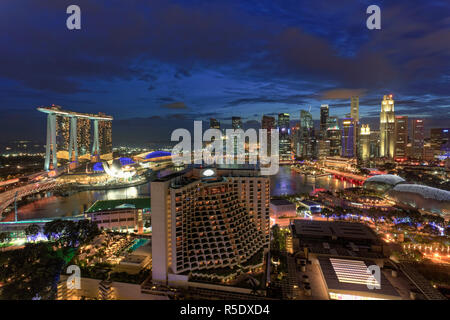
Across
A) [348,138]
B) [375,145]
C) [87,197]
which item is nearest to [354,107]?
[375,145]

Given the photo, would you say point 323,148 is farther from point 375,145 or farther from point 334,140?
point 375,145

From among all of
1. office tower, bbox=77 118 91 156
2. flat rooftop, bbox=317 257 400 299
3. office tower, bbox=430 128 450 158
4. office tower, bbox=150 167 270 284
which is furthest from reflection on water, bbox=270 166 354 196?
office tower, bbox=430 128 450 158

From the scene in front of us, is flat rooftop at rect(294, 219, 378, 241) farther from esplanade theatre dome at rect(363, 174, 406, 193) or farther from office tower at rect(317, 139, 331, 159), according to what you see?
office tower at rect(317, 139, 331, 159)

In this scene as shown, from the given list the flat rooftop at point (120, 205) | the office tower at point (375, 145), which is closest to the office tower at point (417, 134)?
the office tower at point (375, 145)

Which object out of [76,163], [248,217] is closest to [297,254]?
[248,217]

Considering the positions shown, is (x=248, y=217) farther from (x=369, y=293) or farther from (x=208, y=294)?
(x=369, y=293)
